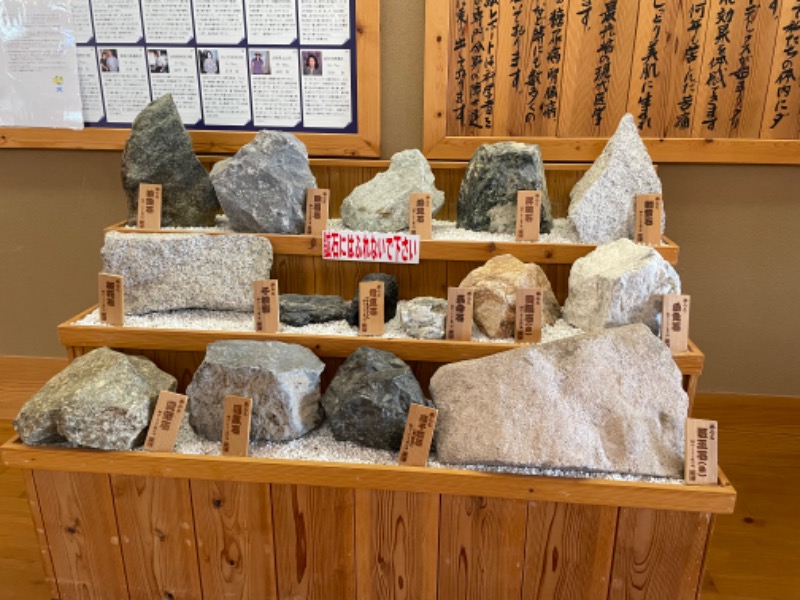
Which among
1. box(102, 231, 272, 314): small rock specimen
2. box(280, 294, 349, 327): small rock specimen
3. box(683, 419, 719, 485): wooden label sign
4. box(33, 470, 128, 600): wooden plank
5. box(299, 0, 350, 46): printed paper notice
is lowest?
box(33, 470, 128, 600): wooden plank

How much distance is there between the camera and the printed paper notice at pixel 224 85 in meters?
2.25

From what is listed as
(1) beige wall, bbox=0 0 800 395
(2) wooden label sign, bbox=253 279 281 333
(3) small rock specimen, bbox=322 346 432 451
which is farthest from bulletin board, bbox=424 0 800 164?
(3) small rock specimen, bbox=322 346 432 451

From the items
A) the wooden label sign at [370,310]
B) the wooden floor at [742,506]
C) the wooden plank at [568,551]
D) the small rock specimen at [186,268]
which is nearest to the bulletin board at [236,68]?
the small rock specimen at [186,268]

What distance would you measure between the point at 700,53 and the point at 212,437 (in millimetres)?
1950

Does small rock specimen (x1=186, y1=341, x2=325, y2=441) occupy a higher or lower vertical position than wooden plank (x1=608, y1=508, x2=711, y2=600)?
higher

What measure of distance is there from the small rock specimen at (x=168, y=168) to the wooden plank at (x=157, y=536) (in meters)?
0.90

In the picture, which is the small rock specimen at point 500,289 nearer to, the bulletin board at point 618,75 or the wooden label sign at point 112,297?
the bulletin board at point 618,75

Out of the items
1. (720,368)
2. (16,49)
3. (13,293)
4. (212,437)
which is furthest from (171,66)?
(720,368)

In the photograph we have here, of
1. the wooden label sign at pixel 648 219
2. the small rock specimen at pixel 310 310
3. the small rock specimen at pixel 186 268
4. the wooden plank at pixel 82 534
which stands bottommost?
the wooden plank at pixel 82 534

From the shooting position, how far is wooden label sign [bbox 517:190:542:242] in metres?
1.93

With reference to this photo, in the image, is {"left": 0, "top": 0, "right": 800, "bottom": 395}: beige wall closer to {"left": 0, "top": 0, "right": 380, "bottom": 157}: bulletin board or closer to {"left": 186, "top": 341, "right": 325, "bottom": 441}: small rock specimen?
{"left": 0, "top": 0, "right": 380, "bottom": 157}: bulletin board

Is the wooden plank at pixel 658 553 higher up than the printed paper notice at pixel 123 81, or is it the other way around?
the printed paper notice at pixel 123 81

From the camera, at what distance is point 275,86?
2.27 meters

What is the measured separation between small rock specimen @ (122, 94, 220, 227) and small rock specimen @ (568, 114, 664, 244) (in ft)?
3.89
